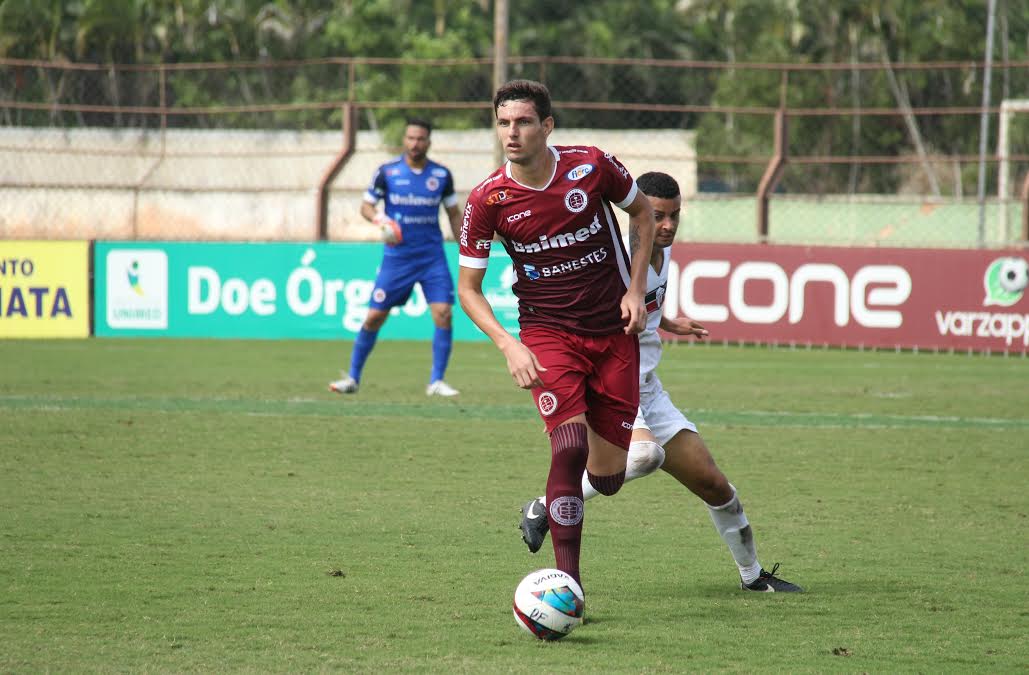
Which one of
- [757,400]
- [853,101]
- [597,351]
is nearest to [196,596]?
[597,351]

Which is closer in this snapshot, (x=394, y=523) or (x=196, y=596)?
(x=196, y=596)

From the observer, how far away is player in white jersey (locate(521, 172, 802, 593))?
587cm

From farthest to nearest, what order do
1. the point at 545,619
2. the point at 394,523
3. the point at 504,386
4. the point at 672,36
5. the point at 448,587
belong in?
the point at 672,36 → the point at 504,386 → the point at 394,523 → the point at 448,587 → the point at 545,619

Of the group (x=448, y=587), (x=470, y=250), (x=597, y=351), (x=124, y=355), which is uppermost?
(x=470, y=250)

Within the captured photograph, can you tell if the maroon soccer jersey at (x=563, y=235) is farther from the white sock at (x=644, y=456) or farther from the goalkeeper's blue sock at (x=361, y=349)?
the goalkeeper's blue sock at (x=361, y=349)

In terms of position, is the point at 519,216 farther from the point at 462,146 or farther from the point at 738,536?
the point at 462,146

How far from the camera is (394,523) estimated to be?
23.5 ft

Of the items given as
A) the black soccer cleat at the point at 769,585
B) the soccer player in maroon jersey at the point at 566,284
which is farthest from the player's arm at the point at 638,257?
the black soccer cleat at the point at 769,585

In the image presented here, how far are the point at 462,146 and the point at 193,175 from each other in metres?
6.64

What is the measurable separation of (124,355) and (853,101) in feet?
105

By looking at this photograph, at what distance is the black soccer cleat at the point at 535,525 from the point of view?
578 centimetres

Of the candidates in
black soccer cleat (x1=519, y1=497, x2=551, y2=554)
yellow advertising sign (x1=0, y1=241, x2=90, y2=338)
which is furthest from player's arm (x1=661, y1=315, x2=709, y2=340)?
yellow advertising sign (x1=0, y1=241, x2=90, y2=338)

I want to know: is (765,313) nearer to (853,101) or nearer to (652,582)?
(652,582)

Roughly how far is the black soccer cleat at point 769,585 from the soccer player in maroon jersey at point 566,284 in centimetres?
71
